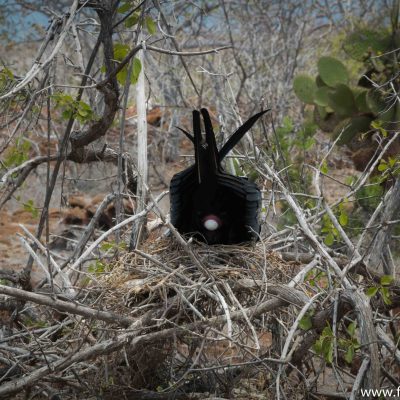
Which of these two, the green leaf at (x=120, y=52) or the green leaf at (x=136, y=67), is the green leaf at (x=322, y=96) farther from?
the green leaf at (x=136, y=67)

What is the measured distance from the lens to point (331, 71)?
6.16 m

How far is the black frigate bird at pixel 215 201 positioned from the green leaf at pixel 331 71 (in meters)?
3.10

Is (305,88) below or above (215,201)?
above

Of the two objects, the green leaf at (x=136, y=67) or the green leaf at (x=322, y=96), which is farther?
the green leaf at (x=322, y=96)

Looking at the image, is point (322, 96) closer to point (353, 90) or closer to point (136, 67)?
point (353, 90)

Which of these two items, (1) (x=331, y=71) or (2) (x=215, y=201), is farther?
(1) (x=331, y=71)

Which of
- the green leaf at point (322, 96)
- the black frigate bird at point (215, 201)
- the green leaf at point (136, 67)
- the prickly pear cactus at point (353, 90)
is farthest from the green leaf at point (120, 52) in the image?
the green leaf at point (322, 96)

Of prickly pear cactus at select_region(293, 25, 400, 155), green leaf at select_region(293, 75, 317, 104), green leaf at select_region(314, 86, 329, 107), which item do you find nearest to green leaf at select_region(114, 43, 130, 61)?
prickly pear cactus at select_region(293, 25, 400, 155)

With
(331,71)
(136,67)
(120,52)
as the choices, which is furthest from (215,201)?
(331,71)

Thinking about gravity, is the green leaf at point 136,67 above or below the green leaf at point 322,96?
above

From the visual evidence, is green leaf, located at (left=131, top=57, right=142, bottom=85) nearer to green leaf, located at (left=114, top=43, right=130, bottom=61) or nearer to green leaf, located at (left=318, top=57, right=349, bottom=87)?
green leaf, located at (left=114, top=43, right=130, bottom=61)

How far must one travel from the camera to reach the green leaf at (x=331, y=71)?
20.1 ft

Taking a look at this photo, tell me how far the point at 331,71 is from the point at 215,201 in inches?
126

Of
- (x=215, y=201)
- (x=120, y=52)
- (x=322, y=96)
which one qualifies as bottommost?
(x=215, y=201)
